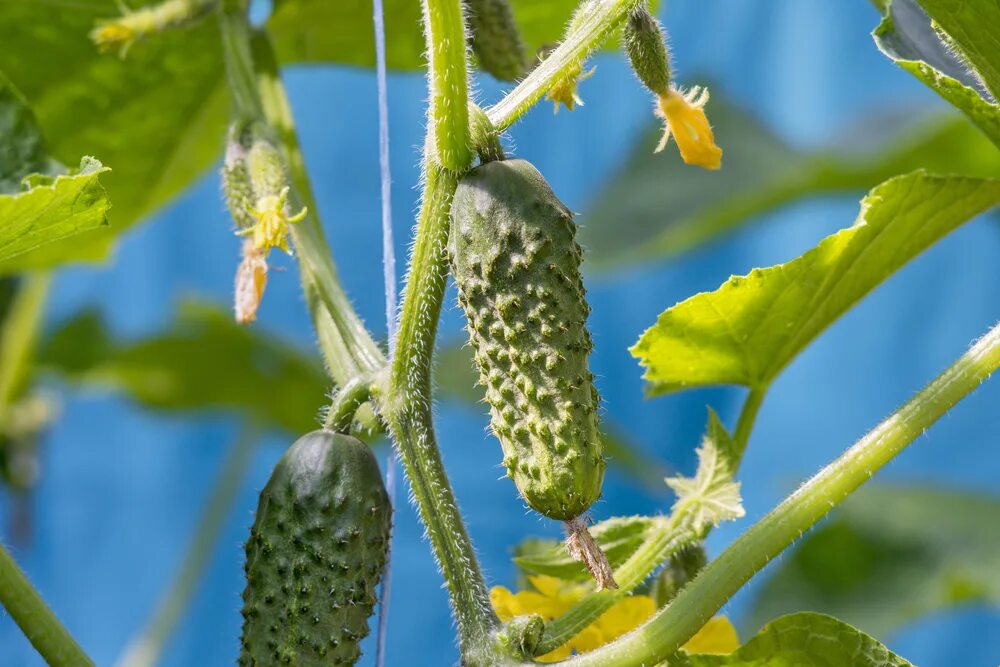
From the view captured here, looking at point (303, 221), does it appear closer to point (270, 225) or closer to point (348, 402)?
point (270, 225)

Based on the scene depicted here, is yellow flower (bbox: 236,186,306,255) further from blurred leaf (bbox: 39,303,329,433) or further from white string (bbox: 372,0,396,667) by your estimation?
blurred leaf (bbox: 39,303,329,433)

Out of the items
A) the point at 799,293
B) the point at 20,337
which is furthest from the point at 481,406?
the point at 799,293

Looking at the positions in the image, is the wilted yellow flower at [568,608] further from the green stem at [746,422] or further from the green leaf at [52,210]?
the green leaf at [52,210]

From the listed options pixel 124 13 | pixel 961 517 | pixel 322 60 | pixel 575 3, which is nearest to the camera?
pixel 124 13

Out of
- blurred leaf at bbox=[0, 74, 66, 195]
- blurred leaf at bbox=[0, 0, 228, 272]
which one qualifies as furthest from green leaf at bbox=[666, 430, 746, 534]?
blurred leaf at bbox=[0, 0, 228, 272]

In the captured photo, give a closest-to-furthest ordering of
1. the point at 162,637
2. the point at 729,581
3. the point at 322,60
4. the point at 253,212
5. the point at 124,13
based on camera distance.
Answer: the point at 729,581, the point at 253,212, the point at 124,13, the point at 322,60, the point at 162,637

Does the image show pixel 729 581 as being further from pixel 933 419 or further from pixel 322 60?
pixel 322 60

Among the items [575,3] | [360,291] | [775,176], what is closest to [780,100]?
[775,176]
